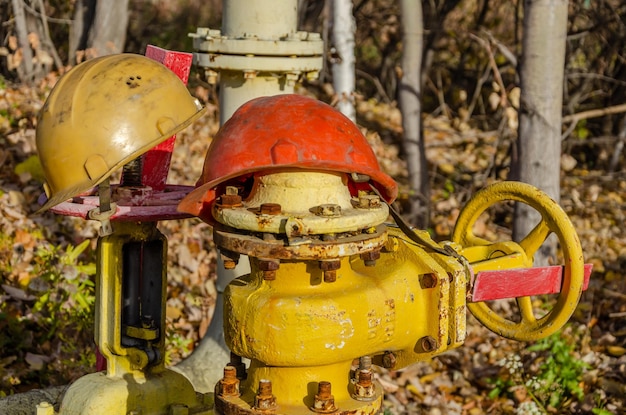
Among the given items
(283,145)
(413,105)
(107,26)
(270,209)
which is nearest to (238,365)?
(270,209)

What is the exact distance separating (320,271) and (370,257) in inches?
5.7

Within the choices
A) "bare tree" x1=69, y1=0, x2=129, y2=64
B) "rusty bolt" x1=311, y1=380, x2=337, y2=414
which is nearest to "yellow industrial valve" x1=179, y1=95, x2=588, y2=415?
"rusty bolt" x1=311, y1=380, x2=337, y2=414

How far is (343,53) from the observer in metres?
5.74

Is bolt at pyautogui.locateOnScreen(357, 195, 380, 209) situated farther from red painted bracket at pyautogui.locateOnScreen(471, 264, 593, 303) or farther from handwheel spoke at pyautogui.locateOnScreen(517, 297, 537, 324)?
handwheel spoke at pyautogui.locateOnScreen(517, 297, 537, 324)

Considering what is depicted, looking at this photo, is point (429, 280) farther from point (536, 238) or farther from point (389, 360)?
point (536, 238)

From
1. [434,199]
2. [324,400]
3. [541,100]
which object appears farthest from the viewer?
[434,199]

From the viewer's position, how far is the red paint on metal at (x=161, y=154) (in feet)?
10.4

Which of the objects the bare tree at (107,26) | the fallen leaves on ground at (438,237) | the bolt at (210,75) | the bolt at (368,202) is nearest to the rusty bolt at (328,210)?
the bolt at (368,202)

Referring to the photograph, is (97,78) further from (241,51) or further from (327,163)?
(241,51)

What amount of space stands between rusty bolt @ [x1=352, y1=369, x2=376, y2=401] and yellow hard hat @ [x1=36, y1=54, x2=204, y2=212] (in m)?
0.82

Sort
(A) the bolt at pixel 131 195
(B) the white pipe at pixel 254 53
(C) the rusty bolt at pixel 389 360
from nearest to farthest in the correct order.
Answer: (C) the rusty bolt at pixel 389 360 < (A) the bolt at pixel 131 195 < (B) the white pipe at pixel 254 53

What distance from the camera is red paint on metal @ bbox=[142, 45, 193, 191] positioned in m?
3.18

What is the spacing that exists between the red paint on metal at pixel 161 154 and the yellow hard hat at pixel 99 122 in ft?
1.36

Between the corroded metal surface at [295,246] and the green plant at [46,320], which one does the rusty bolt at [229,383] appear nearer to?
the corroded metal surface at [295,246]
